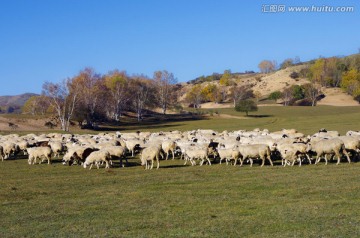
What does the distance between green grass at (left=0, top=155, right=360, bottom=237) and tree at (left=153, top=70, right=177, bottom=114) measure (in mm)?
90418

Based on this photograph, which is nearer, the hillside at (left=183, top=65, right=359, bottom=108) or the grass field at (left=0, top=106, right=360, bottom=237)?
the grass field at (left=0, top=106, right=360, bottom=237)

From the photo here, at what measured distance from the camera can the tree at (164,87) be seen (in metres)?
112

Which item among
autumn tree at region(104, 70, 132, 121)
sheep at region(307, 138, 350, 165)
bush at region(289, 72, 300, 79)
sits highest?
bush at region(289, 72, 300, 79)

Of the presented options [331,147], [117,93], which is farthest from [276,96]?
[331,147]

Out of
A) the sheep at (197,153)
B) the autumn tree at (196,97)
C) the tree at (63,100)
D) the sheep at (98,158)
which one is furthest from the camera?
the autumn tree at (196,97)

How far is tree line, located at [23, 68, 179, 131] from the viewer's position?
72.2 m

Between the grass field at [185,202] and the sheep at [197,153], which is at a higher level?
the sheep at [197,153]

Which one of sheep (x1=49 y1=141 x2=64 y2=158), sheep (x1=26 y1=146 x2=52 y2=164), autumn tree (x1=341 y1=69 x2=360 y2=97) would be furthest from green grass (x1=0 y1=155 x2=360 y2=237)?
autumn tree (x1=341 y1=69 x2=360 y2=97)

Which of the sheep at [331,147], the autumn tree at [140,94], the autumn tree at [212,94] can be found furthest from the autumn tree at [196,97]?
the sheep at [331,147]

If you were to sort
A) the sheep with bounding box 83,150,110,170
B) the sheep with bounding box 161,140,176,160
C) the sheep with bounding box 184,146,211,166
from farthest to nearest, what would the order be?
the sheep with bounding box 161,140,176,160 → the sheep with bounding box 184,146,211,166 → the sheep with bounding box 83,150,110,170

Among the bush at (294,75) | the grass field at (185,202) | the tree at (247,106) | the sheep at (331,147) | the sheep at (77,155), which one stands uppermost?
the bush at (294,75)

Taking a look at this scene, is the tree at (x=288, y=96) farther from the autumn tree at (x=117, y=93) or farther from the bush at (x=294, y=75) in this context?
the autumn tree at (x=117, y=93)

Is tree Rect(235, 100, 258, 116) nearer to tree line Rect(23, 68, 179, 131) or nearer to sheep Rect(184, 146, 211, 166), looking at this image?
tree line Rect(23, 68, 179, 131)

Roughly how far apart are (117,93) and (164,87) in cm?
2423
